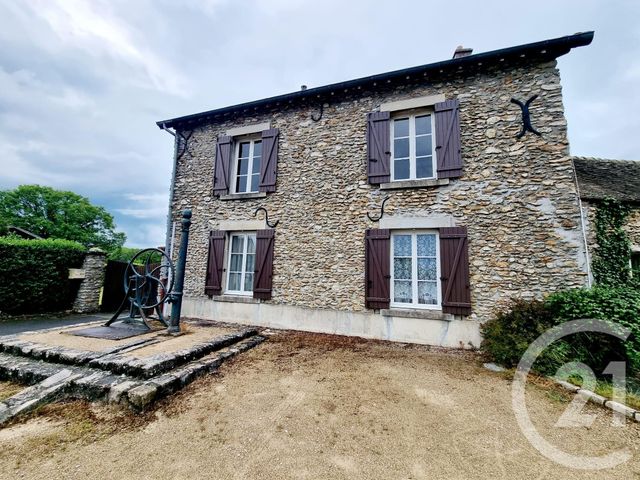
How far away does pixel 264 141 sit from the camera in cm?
707

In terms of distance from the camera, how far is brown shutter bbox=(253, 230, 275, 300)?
643 cm

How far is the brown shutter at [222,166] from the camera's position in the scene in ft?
23.7

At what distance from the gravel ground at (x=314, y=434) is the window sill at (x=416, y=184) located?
3620mm

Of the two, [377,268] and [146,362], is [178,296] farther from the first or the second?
[377,268]

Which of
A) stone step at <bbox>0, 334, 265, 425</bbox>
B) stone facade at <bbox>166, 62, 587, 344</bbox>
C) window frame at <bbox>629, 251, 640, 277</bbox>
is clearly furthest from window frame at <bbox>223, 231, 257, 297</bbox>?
window frame at <bbox>629, 251, 640, 277</bbox>

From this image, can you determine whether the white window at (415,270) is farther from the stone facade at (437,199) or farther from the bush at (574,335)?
the bush at (574,335)

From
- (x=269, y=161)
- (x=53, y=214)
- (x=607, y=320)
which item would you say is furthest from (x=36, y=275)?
(x=53, y=214)

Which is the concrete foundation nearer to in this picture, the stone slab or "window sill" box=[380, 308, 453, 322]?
"window sill" box=[380, 308, 453, 322]

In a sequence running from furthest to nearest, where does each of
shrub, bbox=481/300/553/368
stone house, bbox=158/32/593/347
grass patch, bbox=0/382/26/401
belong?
1. stone house, bbox=158/32/593/347
2. shrub, bbox=481/300/553/368
3. grass patch, bbox=0/382/26/401

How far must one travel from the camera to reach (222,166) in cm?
730

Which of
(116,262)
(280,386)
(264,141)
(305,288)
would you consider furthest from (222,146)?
(280,386)

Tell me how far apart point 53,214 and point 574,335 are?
37.0m

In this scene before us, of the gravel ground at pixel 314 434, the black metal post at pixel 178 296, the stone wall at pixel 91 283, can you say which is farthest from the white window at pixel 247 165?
the stone wall at pixel 91 283

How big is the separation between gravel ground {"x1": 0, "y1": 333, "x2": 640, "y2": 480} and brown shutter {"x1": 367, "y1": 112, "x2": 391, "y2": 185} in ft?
13.2
